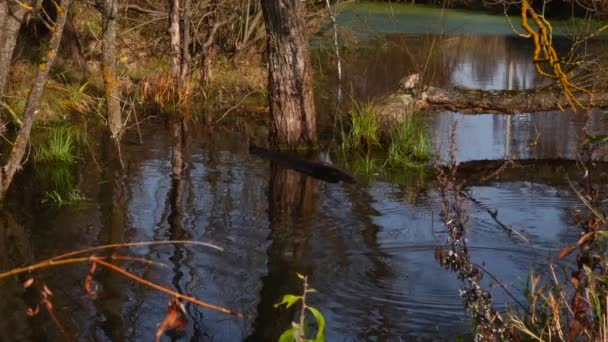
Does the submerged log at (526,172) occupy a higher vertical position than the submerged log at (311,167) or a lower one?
lower

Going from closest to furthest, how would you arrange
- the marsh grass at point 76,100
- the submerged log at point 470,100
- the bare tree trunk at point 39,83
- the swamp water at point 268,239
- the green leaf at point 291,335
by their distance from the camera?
1. the green leaf at point 291,335
2. the swamp water at point 268,239
3. the bare tree trunk at point 39,83
4. the submerged log at point 470,100
5. the marsh grass at point 76,100

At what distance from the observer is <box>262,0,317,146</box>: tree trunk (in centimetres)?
1098

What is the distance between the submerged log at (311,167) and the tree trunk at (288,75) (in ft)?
1.55

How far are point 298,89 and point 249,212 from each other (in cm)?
304

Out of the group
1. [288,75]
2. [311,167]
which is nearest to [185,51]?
[288,75]

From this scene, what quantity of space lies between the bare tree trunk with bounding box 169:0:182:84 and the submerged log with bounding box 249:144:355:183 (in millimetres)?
4373

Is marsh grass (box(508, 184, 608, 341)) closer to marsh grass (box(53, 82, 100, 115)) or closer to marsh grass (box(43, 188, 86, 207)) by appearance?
marsh grass (box(43, 188, 86, 207))

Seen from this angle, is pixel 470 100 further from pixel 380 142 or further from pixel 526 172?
pixel 526 172

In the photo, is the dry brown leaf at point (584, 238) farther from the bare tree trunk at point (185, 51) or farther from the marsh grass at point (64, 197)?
the bare tree trunk at point (185, 51)

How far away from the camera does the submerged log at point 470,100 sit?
1145 cm

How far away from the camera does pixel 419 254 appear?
23.4 feet

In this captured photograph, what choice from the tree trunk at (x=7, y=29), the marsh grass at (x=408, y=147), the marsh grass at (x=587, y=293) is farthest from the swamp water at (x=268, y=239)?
the tree trunk at (x=7, y=29)

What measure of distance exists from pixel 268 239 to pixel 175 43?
8.14m

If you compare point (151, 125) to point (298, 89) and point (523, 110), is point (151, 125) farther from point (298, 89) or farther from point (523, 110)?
point (523, 110)
